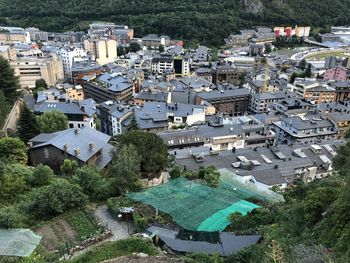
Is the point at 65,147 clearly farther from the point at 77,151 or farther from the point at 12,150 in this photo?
the point at 12,150

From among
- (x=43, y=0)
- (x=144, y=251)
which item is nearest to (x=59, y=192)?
(x=144, y=251)

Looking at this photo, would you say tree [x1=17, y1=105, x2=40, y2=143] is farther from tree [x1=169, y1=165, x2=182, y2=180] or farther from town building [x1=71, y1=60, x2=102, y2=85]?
town building [x1=71, y1=60, x2=102, y2=85]

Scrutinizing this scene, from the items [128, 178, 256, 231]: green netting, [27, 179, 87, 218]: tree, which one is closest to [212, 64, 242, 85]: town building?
[128, 178, 256, 231]: green netting

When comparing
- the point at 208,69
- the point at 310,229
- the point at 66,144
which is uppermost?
the point at 310,229

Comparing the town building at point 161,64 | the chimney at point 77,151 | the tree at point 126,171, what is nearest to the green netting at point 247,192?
the tree at point 126,171

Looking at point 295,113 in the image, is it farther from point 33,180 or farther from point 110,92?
point 33,180
